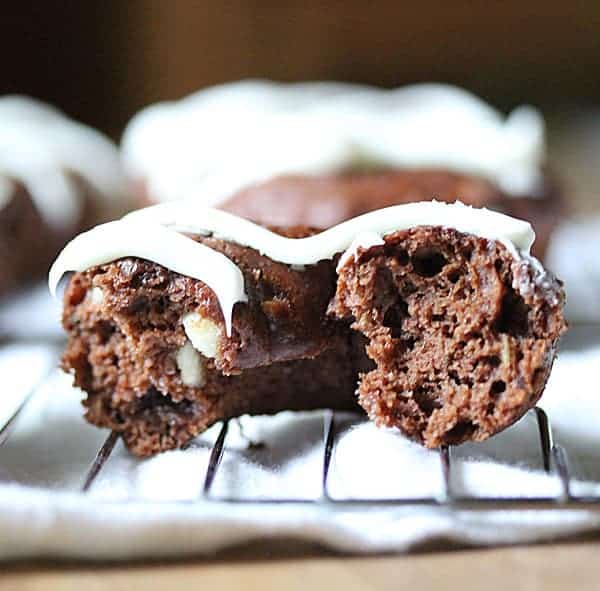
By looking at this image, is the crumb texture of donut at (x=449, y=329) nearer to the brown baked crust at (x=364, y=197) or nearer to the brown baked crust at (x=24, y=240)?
the brown baked crust at (x=364, y=197)

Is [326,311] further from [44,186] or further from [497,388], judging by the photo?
[44,186]

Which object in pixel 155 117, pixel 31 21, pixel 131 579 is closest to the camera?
pixel 131 579

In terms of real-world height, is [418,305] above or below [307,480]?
above

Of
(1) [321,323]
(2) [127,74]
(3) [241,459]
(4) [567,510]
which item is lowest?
(2) [127,74]

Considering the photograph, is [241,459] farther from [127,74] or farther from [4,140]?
[127,74]

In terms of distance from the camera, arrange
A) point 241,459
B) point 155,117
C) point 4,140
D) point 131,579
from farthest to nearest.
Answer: point 155,117
point 4,140
point 241,459
point 131,579

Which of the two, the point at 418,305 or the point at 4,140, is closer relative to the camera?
the point at 418,305

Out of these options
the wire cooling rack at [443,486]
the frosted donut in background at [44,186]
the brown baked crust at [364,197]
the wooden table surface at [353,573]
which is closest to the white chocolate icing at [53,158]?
the frosted donut in background at [44,186]

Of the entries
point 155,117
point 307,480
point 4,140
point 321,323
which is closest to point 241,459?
point 307,480
